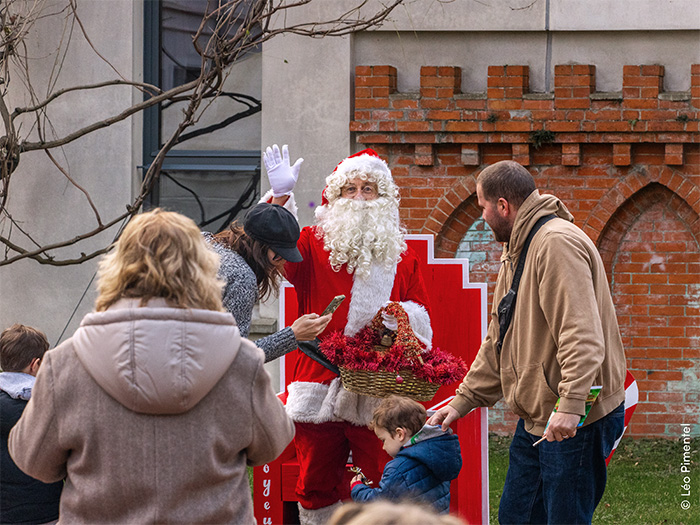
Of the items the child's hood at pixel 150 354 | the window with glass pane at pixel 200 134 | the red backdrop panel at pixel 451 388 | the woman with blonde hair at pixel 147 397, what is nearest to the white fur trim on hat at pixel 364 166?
the red backdrop panel at pixel 451 388

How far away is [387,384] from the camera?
391 centimetres

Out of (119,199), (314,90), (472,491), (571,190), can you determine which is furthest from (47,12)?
(472,491)

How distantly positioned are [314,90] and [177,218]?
15.7 ft

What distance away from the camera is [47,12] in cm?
709

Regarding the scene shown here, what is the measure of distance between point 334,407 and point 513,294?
110 cm

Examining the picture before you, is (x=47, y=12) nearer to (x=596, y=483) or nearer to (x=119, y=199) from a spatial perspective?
(x=119, y=199)

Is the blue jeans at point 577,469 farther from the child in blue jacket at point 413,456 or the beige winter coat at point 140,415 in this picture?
the beige winter coat at point 140,415

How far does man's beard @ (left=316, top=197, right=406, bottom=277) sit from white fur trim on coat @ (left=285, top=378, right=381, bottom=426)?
1.97 ft

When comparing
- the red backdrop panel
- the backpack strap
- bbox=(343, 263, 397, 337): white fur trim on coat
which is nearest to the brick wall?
the red backdrop panel

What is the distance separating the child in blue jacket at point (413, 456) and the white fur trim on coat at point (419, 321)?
552 millimetres

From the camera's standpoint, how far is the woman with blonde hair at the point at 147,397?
2.08 metres

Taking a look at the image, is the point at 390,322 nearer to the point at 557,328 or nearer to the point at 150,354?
the point at 557,328

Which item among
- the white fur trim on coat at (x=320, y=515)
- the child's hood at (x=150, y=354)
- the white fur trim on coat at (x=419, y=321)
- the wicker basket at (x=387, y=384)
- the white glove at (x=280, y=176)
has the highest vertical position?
the white glove at (x=280, y=176)

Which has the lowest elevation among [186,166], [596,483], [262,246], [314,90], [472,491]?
[472,491]
